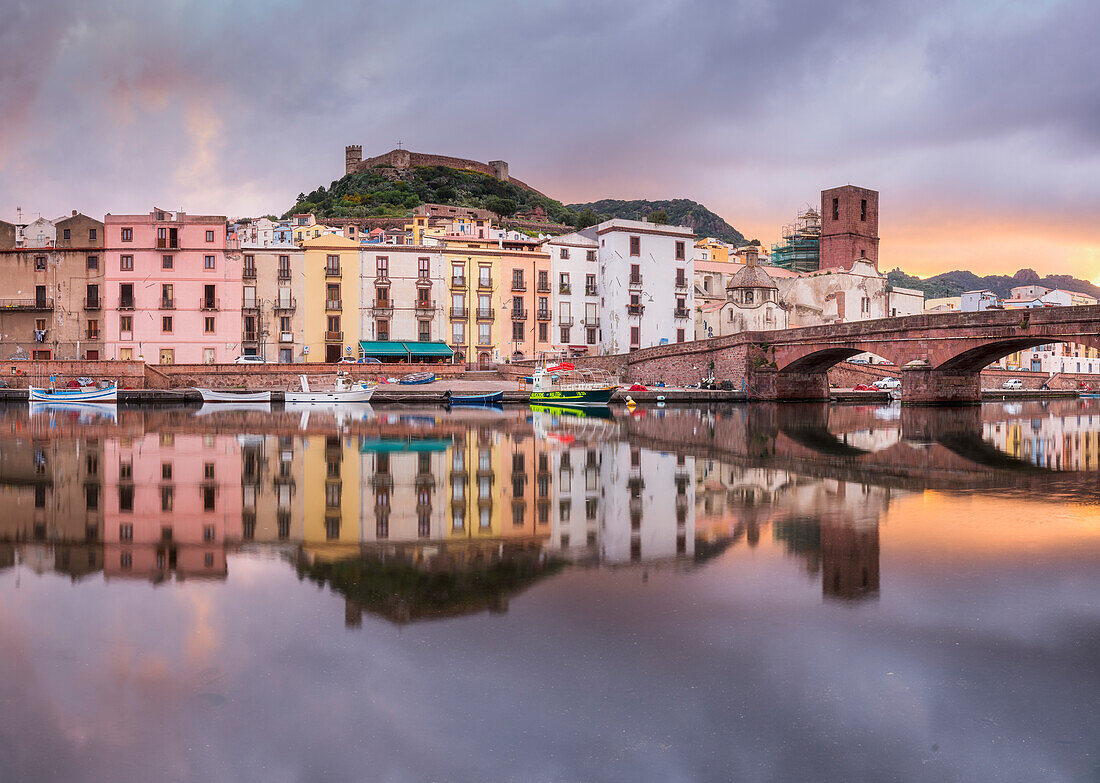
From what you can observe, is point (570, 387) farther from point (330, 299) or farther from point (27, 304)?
point (27, 304)

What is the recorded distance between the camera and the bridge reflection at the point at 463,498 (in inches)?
306

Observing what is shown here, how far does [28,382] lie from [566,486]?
44049 millimetres

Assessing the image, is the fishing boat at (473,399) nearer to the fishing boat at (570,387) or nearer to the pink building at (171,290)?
the fishing boat at (570,387)

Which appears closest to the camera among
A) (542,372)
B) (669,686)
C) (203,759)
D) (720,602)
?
(203,759)

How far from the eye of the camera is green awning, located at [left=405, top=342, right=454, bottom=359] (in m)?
52.6

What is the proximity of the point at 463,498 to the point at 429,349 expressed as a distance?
42.2 meters

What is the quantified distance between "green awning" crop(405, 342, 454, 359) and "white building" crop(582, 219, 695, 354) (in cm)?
1154

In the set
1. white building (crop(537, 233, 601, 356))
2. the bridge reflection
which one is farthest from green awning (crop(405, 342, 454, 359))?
the bridge reflection

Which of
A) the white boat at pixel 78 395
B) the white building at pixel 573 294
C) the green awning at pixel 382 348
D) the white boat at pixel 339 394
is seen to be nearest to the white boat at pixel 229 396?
the white boat at pixel 339 394

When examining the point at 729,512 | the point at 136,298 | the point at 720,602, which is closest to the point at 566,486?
the point at 729,512

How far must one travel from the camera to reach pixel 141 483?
42.8 feet

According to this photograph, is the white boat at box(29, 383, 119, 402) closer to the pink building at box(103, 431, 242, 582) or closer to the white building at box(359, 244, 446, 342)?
the white building at box(359, 244, 446, 342)

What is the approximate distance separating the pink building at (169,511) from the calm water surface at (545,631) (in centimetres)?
7

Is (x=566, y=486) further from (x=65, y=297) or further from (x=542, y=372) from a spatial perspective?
(x=65, y=297)
